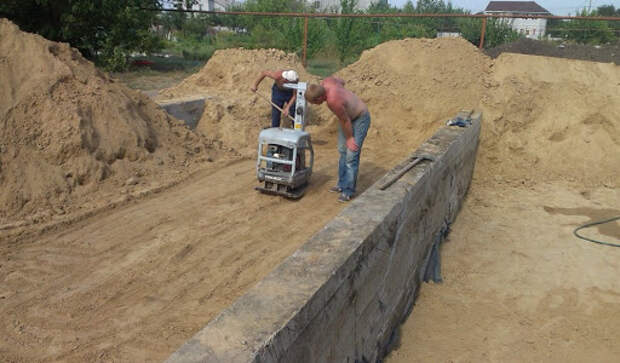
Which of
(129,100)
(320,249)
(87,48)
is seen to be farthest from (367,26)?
(320,249)

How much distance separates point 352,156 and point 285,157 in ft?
2.97

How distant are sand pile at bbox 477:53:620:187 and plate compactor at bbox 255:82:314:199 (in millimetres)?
4307

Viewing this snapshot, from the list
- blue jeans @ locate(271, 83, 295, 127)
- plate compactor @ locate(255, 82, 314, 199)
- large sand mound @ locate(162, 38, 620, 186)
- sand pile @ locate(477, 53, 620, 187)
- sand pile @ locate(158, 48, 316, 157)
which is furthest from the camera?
sand pile @ locate(158, 48, 316, 157)

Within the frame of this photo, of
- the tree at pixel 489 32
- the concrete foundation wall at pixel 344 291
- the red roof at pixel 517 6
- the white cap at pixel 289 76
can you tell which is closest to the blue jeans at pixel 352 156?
the concrete foundation wall at pixel 344 291

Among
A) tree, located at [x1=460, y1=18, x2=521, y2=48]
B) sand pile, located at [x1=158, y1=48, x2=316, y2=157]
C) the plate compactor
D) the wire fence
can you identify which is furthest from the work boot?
tree, located at [x1=460, y1=18, x2=521, y2=48]

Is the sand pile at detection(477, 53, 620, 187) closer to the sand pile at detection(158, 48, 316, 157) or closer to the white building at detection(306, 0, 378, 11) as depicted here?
the sand pile at detection(158, 48, 316, 157)

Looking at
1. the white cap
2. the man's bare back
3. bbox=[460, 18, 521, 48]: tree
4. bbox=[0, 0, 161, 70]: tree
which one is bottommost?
the man's bare back

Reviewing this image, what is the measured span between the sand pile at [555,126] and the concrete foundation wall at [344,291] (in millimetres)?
4115

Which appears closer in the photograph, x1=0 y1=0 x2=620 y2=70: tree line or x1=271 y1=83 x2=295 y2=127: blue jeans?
x1=271 y1=83 x2=295 y2=127: blue jeans

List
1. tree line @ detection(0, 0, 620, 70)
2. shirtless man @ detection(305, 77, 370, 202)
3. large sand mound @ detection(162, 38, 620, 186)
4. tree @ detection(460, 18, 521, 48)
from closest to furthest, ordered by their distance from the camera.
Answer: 1. shirtless man @ detection(305, 77, 370, 202)
2. large sand mound @ detection(162, 38, 620, 186)
3. tree line @ detection(0, 0, 620, 70)
4. tree @ detection(460, 18, 521, 48)

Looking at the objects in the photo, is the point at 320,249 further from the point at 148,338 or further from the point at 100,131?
the point at 100,131

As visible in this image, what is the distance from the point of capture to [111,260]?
4.79 metres

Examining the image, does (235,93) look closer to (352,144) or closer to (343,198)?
(343,198)

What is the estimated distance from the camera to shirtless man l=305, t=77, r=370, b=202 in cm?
596
